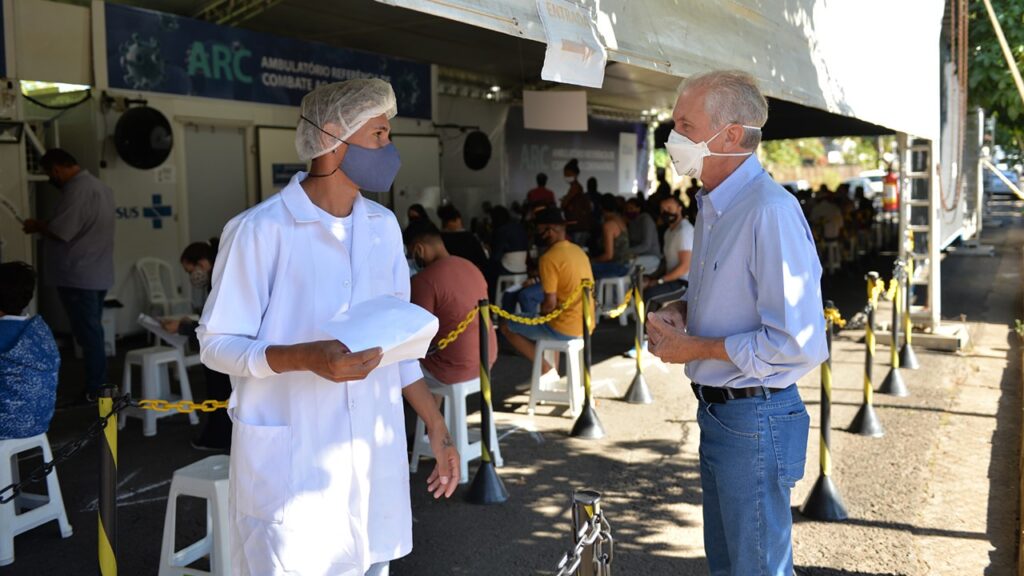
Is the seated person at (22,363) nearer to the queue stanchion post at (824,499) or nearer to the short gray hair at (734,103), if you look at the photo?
the short gray hair at (734,103)

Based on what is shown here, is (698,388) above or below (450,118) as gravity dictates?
below

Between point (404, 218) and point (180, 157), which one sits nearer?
point (180, 157)

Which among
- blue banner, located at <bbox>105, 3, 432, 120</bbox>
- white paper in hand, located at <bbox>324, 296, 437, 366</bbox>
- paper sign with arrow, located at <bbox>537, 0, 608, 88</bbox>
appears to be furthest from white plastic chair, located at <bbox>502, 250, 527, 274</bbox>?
white paper in hand, located at <bbox>324, 296, 437, 366</bbox>

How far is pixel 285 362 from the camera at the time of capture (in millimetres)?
2219

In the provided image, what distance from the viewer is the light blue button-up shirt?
2609 millimetres

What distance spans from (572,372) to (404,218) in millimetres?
8573

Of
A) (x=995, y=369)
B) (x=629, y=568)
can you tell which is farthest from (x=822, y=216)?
(x=629, y=568)

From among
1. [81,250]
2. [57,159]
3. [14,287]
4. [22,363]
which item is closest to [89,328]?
[81,250]

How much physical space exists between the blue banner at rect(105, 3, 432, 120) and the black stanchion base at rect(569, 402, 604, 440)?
6.79m

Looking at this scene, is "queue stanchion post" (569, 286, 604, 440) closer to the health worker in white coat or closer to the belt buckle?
the belt buckle

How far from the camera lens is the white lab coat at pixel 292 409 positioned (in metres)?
2.33

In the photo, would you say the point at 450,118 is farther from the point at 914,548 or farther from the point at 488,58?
the point at 914,548

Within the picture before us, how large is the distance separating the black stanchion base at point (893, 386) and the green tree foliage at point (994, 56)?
7.16 m

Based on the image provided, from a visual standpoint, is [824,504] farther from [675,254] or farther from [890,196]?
[890,196]
